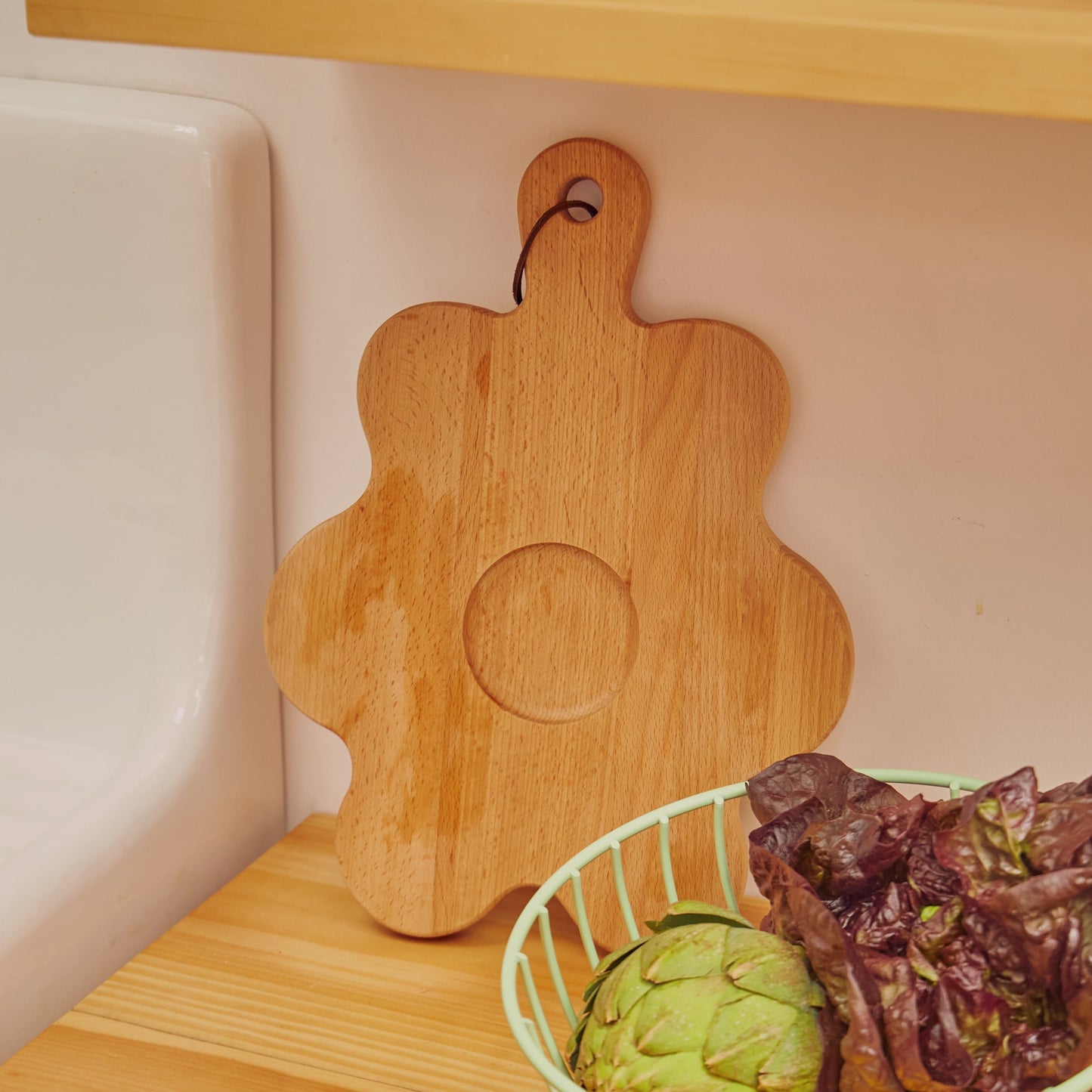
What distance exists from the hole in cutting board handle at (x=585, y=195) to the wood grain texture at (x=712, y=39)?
22 cm

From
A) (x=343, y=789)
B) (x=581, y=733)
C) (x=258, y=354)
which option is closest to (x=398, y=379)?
(x=258, y=354)

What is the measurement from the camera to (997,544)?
727 millimetres

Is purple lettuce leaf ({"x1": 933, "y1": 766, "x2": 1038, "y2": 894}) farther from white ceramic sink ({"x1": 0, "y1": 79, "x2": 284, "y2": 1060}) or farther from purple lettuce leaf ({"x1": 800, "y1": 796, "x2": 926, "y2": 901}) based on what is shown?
white ceramic sink ({"x1": 0, "y1": 79, "x2": 284, "y2": 1060})

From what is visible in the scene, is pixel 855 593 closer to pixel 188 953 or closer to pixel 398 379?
pixel 398 379

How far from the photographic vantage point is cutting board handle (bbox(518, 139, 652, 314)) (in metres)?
0.71

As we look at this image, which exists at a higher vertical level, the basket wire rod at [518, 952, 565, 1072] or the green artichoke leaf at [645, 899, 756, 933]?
the green artichoke leaf at [645, 899, 756, 933]

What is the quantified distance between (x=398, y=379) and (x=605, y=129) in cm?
20

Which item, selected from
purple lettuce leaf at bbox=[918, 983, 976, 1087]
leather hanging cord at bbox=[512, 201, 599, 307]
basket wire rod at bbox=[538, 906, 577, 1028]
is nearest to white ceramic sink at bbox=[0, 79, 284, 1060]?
leather hanging cord at bbox=[512, 201, 599, 307]

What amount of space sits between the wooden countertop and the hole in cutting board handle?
48cm

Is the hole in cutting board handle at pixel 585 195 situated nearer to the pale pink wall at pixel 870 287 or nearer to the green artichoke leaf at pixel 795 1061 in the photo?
the pale pink wall at pixel 870 287

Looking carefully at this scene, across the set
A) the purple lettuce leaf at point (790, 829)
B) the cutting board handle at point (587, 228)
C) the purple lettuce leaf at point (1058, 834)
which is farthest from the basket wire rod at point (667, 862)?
the cutting board handle at point (587, 228)

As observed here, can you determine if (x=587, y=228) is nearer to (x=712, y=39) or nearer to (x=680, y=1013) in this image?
(x=712, y=39)

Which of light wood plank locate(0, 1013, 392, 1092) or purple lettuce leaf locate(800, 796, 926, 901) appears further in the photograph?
light wood plank locate(0, 1013, 392, 1092)

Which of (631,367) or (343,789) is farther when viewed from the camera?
(343,789)
